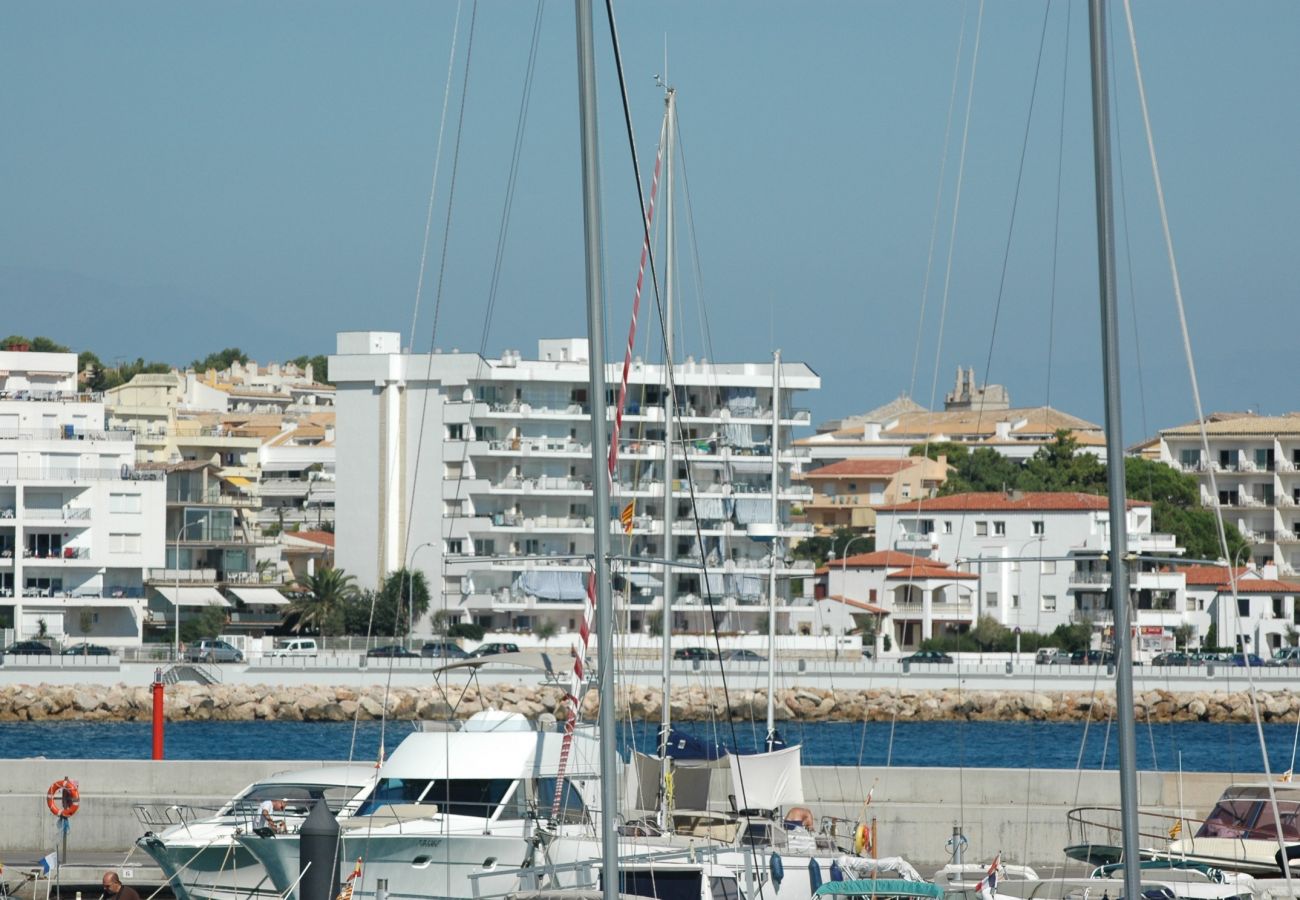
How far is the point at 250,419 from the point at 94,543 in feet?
204

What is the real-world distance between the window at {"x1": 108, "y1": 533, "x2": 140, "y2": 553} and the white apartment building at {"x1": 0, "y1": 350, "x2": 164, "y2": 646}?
39 mm

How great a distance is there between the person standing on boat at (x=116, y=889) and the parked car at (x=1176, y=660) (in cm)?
5334

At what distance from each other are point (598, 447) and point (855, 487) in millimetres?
113647

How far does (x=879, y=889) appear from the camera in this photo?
16.7 meters

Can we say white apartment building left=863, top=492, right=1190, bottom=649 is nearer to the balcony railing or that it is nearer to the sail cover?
the balcony railing

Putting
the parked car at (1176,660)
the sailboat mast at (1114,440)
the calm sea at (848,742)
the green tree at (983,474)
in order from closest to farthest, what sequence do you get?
the sailboat mast at (1114,440)
the calm sea at (848,742)
the parked car at (1176,660)
the green tree at (983,474)

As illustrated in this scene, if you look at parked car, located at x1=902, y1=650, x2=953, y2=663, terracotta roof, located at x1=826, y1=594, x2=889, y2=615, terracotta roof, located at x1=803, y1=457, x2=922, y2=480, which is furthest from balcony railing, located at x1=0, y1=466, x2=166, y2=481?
terracotta roof, located at x1=803, y1=457, x2=922, y2=480

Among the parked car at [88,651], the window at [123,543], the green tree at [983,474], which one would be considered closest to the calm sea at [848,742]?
the parked car at [88,651]

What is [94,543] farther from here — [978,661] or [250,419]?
[250,419]

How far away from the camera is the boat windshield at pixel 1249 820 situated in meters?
21.0

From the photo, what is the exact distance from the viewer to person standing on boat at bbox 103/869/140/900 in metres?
17.3

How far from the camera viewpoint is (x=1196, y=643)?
8325cm

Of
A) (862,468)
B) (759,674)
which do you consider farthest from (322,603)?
(862,468)

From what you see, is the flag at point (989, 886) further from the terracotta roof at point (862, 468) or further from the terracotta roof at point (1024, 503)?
the terracotta roof at point (862, 468)
